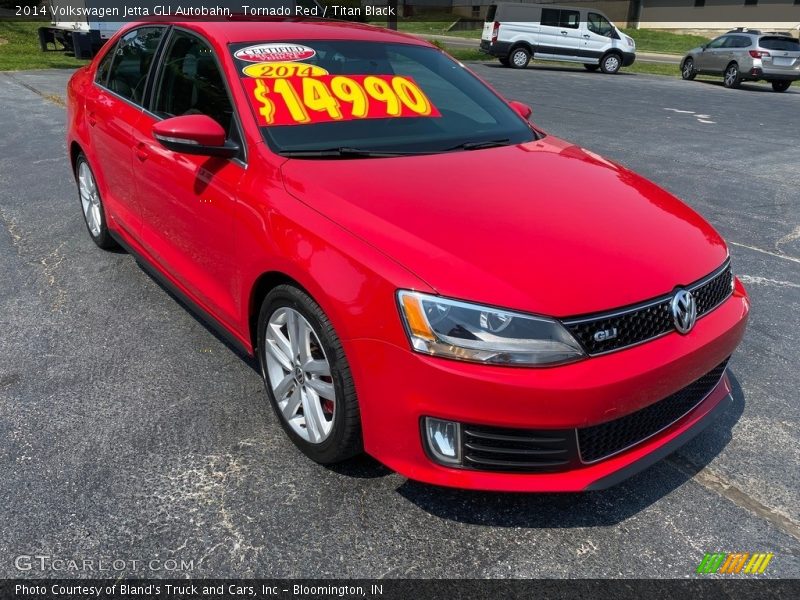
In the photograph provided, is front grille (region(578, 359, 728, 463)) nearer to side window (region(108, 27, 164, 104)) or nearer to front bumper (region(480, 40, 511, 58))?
side window (region(108, 27, 164, 104))

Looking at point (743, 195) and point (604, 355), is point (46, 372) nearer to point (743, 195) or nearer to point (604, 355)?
point (604, 355)

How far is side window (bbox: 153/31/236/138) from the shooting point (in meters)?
3.12

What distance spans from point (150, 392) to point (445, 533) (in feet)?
5.36

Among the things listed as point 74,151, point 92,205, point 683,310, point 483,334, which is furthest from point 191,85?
point 683,310

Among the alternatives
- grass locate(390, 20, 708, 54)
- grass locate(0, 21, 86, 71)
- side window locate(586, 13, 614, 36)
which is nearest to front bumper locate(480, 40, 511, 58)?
side window locate(586, 13, 614, 36)

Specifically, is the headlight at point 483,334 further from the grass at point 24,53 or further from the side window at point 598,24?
the side window at point 598,24

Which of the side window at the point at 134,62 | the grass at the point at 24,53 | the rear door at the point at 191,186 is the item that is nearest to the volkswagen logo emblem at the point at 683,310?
the rear door at the point at 191,186

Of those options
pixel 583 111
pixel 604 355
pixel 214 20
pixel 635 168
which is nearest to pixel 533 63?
pixel 583 111

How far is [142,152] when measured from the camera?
3.61 metres

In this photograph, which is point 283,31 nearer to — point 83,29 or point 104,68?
point 104,68

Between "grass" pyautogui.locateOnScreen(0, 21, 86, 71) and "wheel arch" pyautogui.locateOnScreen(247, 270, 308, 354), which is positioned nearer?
"wheel arch" pyautogui.locateOnScreen(247, 270, 308, 354)

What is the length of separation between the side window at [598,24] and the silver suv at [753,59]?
11.9 feet

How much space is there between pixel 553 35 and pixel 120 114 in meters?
21.3

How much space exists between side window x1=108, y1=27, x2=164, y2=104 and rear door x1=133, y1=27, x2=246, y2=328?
219 millimetres
